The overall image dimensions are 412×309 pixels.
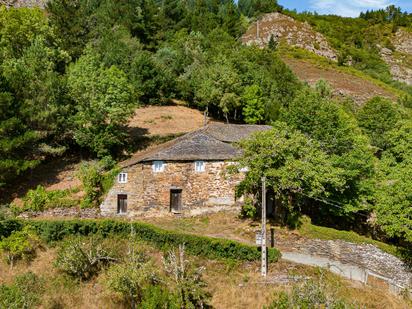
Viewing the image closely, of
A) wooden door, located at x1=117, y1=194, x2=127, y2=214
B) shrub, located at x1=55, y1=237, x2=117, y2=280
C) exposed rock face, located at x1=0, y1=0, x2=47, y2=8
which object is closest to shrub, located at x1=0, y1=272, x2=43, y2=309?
shrub, located at x1=55, y1=237, x2=117, y2=280

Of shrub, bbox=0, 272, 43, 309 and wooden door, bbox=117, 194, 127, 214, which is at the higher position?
wooden door, bbox=117, 194, 127, 214

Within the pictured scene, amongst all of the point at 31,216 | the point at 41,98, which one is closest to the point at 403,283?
the point at 31,216

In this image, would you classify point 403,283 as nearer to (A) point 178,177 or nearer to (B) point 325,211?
(B) point 325,211

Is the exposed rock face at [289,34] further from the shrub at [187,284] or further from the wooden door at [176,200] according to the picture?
the shrub at [187,284]

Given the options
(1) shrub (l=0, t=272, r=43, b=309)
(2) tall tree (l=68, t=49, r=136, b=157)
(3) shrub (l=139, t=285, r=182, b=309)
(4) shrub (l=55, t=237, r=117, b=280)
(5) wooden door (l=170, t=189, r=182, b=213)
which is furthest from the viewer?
(2) tall tree (l=68, t=49, r=136, b=157)

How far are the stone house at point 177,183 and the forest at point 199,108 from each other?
3.31 meters

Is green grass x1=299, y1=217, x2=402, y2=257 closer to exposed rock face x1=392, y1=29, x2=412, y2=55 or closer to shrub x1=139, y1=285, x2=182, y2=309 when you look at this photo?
shrub x1=139, y1=285, x2=182, y2=309

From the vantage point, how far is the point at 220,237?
1067 inches

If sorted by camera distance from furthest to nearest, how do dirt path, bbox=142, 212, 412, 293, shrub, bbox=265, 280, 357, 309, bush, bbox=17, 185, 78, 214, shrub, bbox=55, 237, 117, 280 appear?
bush, bbox=17, 185, 78, 214 → dirt path, bbox=142, 212, 412, 293 → shrub, bbox=55, 237, 117, 280 → shrub, bbox=265, 280, 357, 309

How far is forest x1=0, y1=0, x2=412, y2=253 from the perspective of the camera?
26.9 metres

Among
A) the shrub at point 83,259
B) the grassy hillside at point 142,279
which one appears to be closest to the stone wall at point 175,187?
the grassy hillside at point 142,279

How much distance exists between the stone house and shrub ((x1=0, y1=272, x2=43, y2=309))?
8779 millimetres

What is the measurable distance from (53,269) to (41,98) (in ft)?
52.9

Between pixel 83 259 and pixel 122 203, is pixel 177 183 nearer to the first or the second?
pixel 122 203
